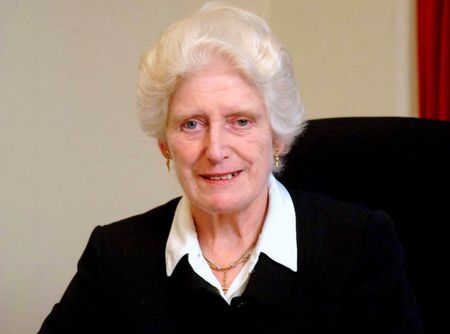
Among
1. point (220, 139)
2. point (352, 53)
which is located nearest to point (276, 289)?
point (220, 139)

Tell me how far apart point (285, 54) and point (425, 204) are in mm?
437

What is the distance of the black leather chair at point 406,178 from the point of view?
1281 millimetres

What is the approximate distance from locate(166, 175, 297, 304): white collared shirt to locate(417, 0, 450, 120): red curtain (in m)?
0.83

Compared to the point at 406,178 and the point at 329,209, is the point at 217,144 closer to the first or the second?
the point at 329,209

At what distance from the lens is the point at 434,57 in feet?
6.27

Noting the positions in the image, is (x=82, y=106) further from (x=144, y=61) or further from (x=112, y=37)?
(x=144, y=61)

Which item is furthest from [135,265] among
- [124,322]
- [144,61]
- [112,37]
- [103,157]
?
[112,37]

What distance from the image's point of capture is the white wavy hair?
112cm

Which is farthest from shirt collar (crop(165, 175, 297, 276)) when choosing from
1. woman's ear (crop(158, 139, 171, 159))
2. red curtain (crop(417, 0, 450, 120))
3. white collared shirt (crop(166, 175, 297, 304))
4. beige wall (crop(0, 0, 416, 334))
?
beige wall (crop(0, 0, 416, 334))

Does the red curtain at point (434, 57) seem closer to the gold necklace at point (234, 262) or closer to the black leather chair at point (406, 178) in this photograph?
the black leather chair at point (406, 178)

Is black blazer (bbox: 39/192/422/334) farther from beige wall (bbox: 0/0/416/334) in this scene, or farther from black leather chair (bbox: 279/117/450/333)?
beige wall (bbox: 0/0/416/334)

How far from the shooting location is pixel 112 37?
219 cm

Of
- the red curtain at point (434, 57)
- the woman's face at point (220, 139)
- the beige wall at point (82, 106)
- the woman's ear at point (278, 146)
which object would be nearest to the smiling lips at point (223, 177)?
the woman's face at point (220, 139)

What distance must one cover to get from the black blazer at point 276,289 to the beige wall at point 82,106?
2.78 ft
